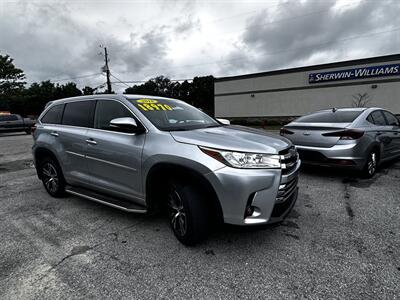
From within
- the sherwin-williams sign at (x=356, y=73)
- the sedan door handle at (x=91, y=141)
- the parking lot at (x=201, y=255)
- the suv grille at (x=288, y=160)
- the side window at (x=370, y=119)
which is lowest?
the parking lot at (x=201, y=255)

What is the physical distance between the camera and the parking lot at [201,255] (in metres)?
1.96

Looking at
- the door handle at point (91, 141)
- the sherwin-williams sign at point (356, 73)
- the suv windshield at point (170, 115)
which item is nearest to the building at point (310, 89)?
the sherwin-williams sign at point (356, 73)

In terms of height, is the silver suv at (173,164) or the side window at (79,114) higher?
the side window at (79,114)

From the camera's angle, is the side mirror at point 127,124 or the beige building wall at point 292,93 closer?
the side mirror at point 127,124

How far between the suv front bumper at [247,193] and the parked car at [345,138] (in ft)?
9.01

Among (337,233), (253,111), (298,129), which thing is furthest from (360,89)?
(337,233)

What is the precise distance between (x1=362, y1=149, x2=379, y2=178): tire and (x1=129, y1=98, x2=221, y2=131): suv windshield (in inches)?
132

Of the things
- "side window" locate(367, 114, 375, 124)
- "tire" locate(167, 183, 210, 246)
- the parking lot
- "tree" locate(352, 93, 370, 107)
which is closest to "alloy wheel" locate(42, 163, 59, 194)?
the parking lot

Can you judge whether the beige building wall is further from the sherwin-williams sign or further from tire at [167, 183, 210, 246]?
tire at [167, 183, 210, 246]

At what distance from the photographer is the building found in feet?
74.1

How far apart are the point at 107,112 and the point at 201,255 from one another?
223 centimetres

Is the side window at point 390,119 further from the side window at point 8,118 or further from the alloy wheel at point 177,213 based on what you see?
the side window at point 8,118

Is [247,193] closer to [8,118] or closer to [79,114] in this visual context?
[79,114]

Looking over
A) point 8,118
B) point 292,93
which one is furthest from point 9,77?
point 292,93
